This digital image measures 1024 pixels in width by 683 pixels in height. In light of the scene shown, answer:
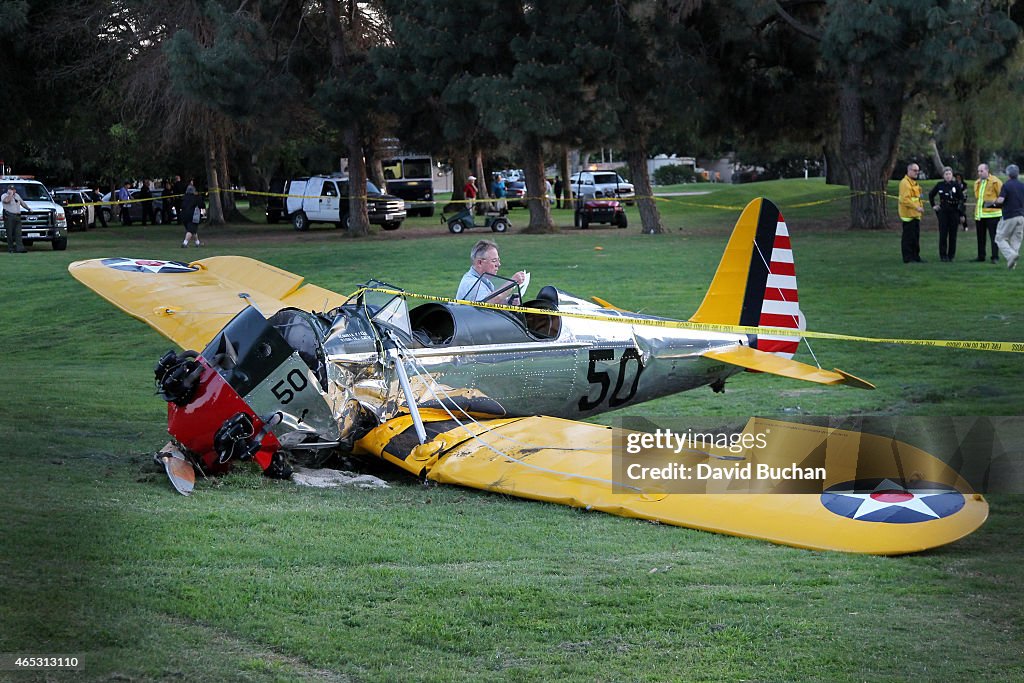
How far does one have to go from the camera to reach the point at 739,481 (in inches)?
297

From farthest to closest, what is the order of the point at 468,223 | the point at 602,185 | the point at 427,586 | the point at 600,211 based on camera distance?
the point at 602,185 < the point at 600,211 < the point at 468,223 < the point at 427,586

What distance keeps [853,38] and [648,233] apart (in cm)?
872

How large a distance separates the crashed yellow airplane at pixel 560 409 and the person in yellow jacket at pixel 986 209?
13099 millimetres

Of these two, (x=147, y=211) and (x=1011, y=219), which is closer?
(x=1011, y=219)

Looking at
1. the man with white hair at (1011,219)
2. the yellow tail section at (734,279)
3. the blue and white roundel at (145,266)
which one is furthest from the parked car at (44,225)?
the yellow tail section at (734,279)

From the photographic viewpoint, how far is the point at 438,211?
5619 centimetres

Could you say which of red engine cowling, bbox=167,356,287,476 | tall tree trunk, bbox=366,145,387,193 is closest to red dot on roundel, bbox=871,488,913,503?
red engine cowling, bbox=167,356,287,476

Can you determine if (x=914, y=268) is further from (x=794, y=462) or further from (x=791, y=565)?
(x=791, y=565)

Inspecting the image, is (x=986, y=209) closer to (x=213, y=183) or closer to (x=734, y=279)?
(x=734, y=279)

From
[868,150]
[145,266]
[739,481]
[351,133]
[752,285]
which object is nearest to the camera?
[739,481]

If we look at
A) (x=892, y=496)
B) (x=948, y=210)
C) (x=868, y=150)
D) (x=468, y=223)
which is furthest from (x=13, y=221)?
(x=892, y=496)

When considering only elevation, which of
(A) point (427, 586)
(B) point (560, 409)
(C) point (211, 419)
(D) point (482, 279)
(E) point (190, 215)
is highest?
(E) point (190, 215)

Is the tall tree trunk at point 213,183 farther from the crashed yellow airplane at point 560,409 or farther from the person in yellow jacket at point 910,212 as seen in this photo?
the crashed yellow airplane at point 560,409

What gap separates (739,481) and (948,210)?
17.2 meters
